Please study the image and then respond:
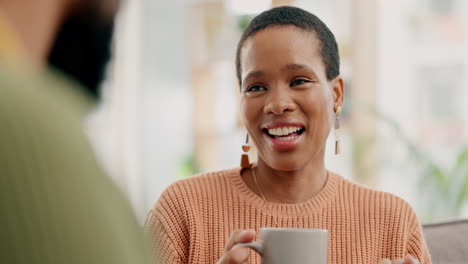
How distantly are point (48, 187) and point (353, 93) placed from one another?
4115 millimetres

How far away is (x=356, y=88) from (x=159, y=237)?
10.1 feet

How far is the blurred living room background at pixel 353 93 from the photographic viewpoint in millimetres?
4039

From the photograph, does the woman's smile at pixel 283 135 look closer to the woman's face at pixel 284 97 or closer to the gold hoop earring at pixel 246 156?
the woman's face at pixel 284 97

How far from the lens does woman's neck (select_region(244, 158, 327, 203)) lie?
4.96ft

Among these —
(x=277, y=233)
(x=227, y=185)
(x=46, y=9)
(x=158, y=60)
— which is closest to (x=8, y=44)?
(x=46, y=9)

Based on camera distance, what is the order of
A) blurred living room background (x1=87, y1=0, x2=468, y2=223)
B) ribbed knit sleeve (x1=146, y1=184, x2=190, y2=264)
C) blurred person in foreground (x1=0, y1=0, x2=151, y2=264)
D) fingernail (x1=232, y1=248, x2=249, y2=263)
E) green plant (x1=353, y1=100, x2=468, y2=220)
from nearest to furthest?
blurred person in foreground (x1=0, y1=0, x2=151, y2=264) < fingernail (x1=232, y1=248, x2=249, y2=263) < ribbed knit sleeve (x1=146, y1=184, x2=190, y2=264) < green plant (x1=353, y1=100, x2=468, y2=220) < blurred living room background (x1=87, y1=0, x2=468, y2=223)

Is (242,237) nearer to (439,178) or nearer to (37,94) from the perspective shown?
(37,94)

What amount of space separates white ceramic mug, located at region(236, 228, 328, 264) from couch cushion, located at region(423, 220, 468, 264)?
26.7 inches

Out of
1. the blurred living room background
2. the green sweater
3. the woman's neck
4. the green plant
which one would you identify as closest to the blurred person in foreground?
the green sweater

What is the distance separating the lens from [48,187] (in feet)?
0.93

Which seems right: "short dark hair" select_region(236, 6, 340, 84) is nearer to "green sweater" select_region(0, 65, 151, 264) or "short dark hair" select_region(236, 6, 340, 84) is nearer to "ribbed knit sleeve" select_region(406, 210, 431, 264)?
"ribbed knit sleeve" select_region(406, 210, 431, 264)

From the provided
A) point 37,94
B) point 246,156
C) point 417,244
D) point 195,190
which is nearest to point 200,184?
point 195,190

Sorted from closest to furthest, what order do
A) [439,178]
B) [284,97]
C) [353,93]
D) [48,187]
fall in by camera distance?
[48,187] < [284,97] < [439,178] < [353,93]

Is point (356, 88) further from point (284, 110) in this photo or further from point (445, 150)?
point (284, 110)
